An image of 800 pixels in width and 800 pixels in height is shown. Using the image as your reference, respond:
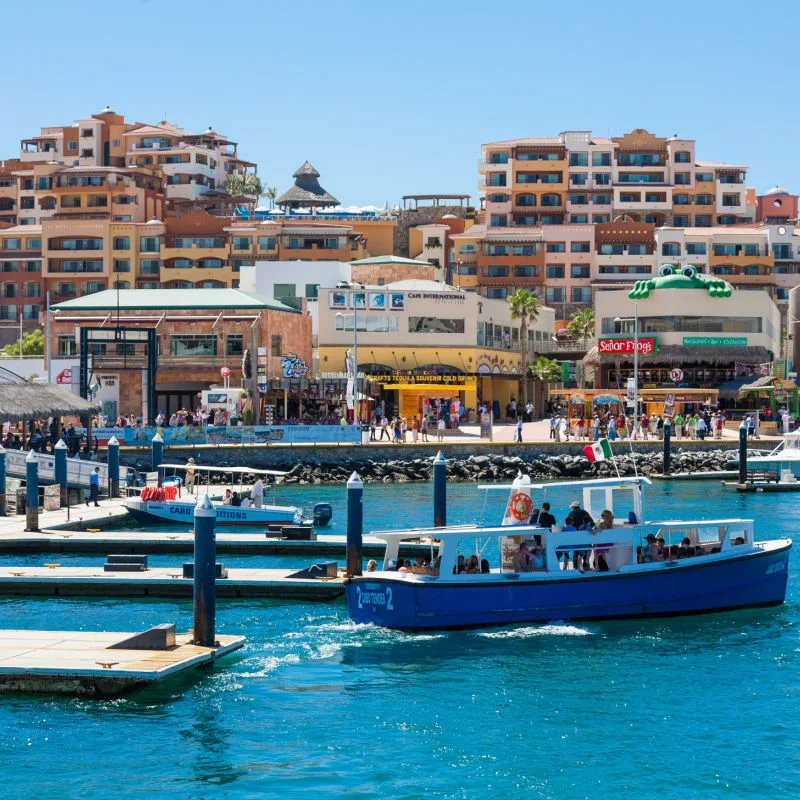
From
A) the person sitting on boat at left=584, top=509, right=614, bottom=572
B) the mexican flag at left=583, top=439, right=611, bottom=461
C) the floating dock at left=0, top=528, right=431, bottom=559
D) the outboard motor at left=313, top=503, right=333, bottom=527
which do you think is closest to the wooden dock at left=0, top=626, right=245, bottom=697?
the person sitting on boat at left=584, top=509, right=614, bottom=572

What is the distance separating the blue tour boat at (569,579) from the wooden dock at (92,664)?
4.96 meters

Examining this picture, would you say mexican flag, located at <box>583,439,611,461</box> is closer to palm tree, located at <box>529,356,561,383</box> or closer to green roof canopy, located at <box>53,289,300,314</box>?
green roof canopy, located at <box>53,289,300,314</box>

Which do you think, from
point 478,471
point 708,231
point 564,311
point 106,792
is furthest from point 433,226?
point 106,792

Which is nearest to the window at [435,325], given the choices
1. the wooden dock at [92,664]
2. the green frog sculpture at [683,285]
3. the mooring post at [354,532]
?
the green frog sculpture at [683,285]

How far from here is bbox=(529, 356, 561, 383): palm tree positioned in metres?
104

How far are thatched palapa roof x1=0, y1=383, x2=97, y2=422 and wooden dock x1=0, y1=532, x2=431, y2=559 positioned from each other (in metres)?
12.6

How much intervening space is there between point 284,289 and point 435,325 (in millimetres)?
16241

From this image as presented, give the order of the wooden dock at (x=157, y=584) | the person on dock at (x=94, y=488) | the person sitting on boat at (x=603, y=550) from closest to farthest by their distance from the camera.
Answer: the person sitting on boat at (x=603, y=550), the wooden dock at (x=157, y=584), the person on dock at (x=94, y=488)

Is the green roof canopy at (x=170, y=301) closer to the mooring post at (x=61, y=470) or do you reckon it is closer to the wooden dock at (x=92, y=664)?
the mooring post at (x=61, y=470)

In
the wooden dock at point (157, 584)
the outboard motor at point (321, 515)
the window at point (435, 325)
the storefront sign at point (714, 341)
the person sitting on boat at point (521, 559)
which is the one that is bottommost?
the wooden dock at point (157, 584)

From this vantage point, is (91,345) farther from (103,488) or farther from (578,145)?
(578,145)

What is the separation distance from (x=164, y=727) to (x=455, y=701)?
5.82m

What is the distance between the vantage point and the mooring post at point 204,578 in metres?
28.3

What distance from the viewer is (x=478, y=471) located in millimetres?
73688
